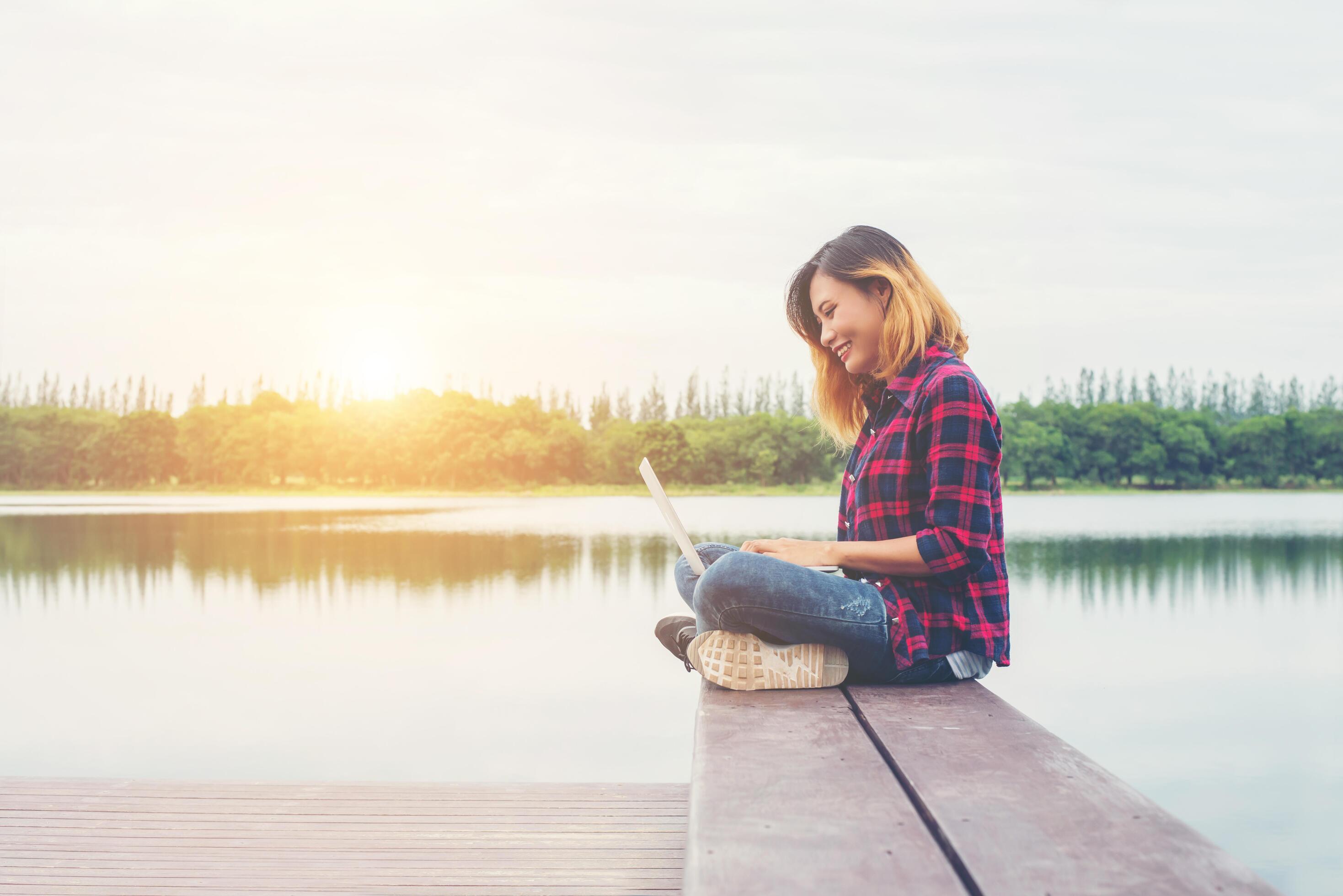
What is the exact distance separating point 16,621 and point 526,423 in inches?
1635

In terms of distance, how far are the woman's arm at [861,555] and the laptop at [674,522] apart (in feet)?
0.09

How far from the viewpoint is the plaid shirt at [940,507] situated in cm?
197

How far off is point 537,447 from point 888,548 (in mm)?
48396

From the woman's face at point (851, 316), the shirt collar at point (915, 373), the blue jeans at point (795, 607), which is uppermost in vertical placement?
the woman's face at point (851, 316)

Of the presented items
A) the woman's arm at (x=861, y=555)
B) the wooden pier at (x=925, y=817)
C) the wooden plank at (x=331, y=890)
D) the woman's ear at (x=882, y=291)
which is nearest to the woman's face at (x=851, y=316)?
the woman's ear at (x=882, y=291)

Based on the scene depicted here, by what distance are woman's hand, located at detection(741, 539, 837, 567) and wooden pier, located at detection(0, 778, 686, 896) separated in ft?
3.78

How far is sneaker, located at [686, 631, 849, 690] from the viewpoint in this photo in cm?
201

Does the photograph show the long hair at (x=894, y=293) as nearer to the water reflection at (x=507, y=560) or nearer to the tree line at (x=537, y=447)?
the water reflection at (x=507, y=560)

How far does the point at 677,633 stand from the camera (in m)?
2.37

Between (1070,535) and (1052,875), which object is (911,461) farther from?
(1070,535)

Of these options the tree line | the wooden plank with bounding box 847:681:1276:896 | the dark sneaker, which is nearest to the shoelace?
the dark sneaker

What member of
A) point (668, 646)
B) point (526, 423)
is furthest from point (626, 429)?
point (668, 646)

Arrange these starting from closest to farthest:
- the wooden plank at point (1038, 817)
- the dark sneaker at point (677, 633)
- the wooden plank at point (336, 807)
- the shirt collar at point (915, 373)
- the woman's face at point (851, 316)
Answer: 1. the wooden plank at point (1038, 817)
2. the shirt collar at point (915, 373)
3. the woman's face at point (851, 316)
4. the dark sneaker at point (677, 633)
5. the wooden plank at point (336, 807)

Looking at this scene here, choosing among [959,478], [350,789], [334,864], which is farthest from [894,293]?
[350,789]
